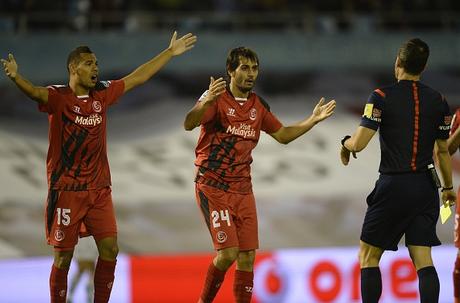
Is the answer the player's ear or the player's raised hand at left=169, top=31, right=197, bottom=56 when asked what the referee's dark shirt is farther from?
the player's ear

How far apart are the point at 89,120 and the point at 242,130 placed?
1.13 m

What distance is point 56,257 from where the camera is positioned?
665cm

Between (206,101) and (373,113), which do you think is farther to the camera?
(206,101)

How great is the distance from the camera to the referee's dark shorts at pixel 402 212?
622 cm

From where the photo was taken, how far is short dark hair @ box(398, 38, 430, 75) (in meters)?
6.14

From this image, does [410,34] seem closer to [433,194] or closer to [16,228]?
[16,228]

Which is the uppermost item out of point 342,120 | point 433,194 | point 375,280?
point 342,120

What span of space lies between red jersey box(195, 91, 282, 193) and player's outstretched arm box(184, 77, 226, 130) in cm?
24

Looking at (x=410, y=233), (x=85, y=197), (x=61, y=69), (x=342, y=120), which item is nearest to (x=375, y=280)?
(x=410, y=233)

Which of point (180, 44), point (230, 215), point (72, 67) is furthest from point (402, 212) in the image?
point (72, 67)

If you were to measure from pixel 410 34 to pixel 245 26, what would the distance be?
227 cm

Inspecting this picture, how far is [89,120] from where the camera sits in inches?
262

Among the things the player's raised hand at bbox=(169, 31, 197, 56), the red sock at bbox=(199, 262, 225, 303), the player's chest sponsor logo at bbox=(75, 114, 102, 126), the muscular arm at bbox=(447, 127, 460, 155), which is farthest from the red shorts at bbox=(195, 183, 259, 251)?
the muscular arm at bbox=(447, 127, 460, 155)

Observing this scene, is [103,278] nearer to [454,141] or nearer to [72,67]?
[72,67]
